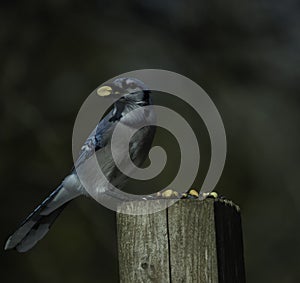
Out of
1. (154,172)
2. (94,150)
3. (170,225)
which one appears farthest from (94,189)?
(170,225)

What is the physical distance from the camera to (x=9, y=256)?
580 centimetres

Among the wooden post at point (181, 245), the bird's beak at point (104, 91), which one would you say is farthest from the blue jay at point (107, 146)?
the wooden post at point (181, 245)

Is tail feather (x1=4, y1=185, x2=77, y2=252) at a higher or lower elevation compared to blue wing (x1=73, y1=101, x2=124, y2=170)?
lower

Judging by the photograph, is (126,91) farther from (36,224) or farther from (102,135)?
(36,224)

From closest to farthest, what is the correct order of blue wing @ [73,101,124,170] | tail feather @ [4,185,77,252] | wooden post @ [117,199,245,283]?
wooden post @ [117,199,245,283]
tail feather @ [4,185,77,252]
blue wing @ [73,101,124,170]

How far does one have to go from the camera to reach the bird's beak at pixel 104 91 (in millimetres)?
3119

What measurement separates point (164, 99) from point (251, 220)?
124cm

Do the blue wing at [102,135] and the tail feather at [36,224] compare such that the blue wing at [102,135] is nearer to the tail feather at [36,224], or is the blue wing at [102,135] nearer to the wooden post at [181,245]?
the tail feather at [36,224]

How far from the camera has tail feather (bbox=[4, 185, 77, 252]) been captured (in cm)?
309

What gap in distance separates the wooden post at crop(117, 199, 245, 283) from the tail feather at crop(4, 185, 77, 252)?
3.90 feet

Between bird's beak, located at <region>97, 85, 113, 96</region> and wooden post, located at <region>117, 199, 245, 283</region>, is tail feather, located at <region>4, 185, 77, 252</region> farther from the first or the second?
wooden post, located at <region>117, 199, 245, 283</region>

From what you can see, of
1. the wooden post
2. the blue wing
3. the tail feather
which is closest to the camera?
the wooden post

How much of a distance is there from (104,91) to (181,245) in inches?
53.7

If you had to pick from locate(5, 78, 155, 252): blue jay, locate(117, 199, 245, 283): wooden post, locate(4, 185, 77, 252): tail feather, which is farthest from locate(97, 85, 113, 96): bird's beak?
locate(117, 199, 245, 283): wooden post
